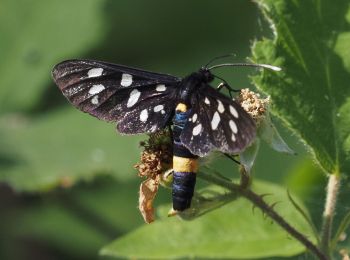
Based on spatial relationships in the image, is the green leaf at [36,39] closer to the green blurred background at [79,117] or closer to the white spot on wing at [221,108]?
the green blurred background at [79,117]

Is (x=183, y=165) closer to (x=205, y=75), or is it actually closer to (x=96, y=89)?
(x=205, y=75)

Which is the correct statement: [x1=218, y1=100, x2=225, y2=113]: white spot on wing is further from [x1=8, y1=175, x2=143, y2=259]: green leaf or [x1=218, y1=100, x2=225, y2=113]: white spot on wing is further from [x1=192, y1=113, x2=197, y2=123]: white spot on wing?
[x1=8, y1=175, x2=143, y2=259]: green leaf

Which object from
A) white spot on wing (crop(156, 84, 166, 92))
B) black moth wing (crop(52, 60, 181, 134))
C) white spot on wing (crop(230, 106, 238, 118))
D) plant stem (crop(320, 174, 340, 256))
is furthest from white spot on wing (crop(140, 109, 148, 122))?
plant stem (crop(320, 174, 340, 256))

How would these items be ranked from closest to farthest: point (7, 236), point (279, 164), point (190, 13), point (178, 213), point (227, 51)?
point (178, 213) → point (279, 164) → point (7, 236) → point (227, 51) → point (190, 13)

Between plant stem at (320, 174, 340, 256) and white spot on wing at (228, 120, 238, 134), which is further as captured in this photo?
plant stem at (320, 174, 340, 256)

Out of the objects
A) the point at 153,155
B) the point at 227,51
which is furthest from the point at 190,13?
the point at 153,155

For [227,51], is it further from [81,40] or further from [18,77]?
[18,77]
